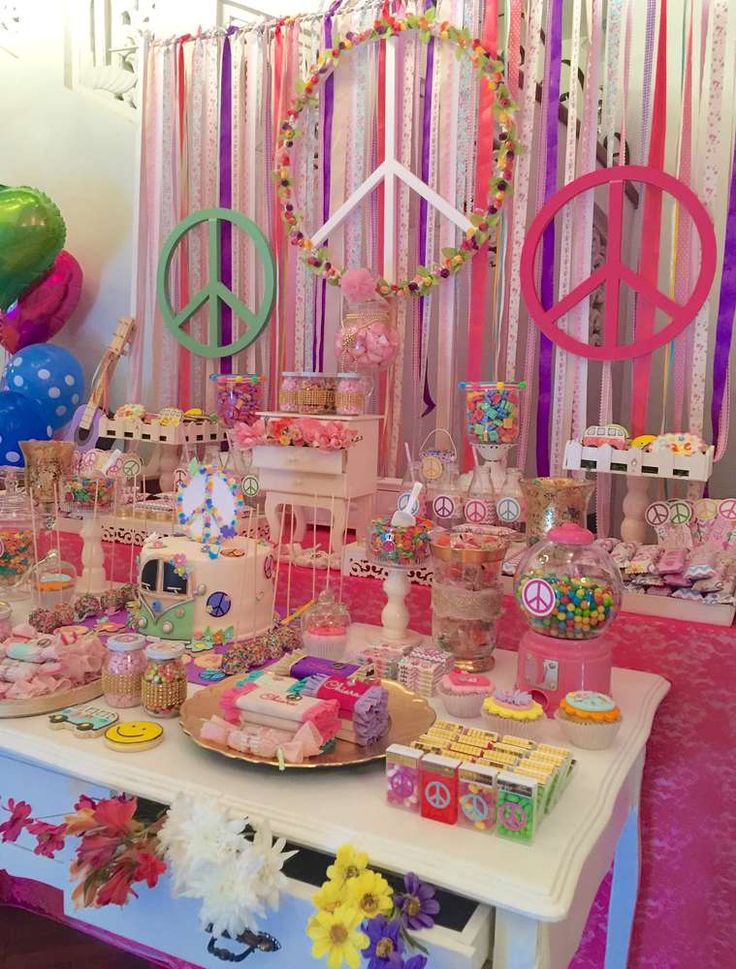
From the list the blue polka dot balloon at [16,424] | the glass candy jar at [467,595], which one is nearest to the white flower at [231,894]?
the glass candy jar at [467,595]

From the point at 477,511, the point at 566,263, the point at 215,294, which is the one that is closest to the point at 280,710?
the point at 477,511

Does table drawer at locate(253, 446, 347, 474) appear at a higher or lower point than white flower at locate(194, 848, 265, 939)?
higher

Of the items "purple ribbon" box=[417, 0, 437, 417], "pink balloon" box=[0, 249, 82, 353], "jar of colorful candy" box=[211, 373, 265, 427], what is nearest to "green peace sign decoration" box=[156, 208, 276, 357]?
"jar of colorful candy" box=[211, 373, 265, 427]

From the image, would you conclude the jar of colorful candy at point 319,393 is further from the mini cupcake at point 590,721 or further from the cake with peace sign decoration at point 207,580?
the mini cupcake at point 590,721

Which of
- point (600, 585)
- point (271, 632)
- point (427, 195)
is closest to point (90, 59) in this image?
point (427, 195)

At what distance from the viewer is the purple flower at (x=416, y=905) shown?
0.86m

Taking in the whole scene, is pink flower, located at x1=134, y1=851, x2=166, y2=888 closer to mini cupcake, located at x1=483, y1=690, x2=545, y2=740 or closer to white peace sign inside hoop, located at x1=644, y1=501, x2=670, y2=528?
mini cupcake, located at x1=483, y1=690, x2=545, y2=740

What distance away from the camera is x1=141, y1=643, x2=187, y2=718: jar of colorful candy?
1.24 m

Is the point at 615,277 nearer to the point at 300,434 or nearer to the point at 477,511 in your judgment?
the point at 477,511

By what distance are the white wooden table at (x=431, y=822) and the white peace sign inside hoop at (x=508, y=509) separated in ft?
2.64

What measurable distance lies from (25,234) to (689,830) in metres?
2.82

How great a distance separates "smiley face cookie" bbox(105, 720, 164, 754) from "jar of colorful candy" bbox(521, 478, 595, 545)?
0.95 meters

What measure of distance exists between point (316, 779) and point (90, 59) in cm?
351

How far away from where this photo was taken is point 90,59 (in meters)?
3.58
